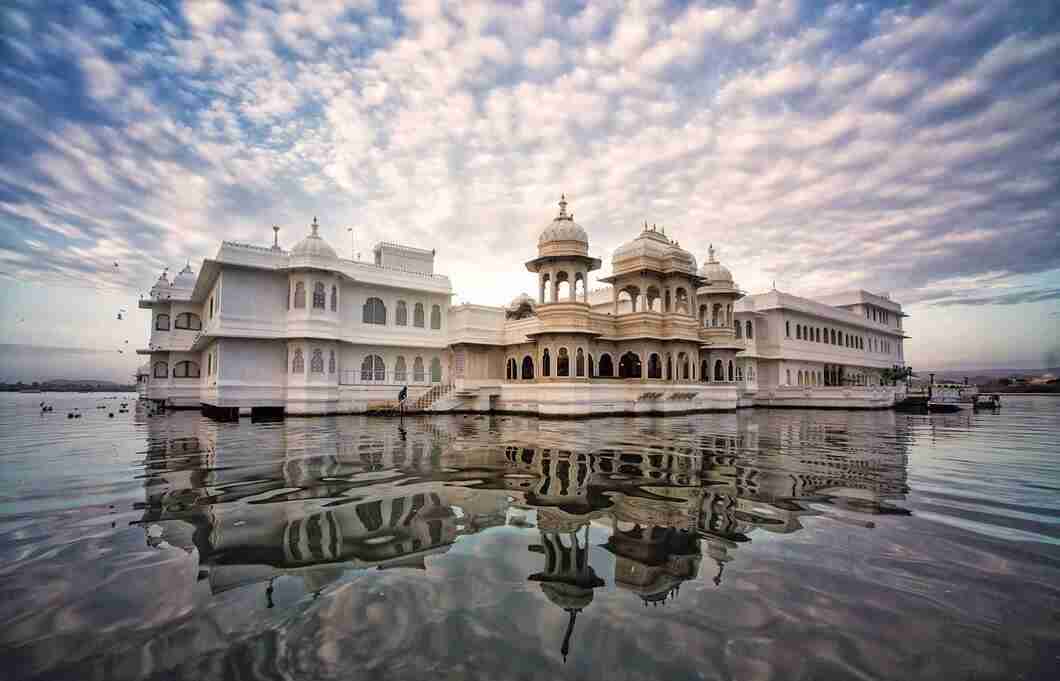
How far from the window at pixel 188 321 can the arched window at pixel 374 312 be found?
13.4 metres

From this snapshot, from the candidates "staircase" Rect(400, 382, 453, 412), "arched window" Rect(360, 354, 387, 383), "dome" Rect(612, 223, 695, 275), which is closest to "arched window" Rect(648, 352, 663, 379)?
"dome" Rect(612, 223, 695, 275)

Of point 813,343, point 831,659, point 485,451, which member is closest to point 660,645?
point 831,659

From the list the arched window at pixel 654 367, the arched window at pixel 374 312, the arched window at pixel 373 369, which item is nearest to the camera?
the arched window at pixel 373 369

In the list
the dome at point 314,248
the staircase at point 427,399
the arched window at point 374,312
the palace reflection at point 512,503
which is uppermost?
the dome at point 314,248

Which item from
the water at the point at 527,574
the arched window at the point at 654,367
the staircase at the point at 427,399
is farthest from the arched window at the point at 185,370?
the arched window at the point at 654,367

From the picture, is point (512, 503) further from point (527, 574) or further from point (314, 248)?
point (314, 248)

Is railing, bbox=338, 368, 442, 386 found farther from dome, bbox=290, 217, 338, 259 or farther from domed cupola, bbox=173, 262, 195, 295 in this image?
domed cupola, bbox=173, 262, 195, 295

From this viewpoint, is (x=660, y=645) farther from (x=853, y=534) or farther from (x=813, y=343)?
(x=813, y=343)

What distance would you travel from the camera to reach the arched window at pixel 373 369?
2628cm

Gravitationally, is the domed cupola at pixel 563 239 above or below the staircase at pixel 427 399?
above

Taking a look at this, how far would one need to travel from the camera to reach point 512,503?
6281 mm

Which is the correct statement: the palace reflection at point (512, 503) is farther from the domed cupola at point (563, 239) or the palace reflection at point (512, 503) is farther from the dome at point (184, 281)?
the dome at point (184, 281)

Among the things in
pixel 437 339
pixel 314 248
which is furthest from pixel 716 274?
pixel 314 248

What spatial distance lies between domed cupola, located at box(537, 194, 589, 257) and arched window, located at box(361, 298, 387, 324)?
8.90 metres
